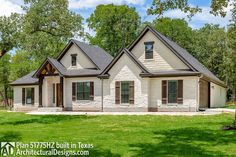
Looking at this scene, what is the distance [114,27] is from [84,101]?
31.1 metres

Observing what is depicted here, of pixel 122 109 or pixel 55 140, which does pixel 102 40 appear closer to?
pixel 122 109

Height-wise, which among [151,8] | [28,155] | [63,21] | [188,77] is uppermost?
[63,21]

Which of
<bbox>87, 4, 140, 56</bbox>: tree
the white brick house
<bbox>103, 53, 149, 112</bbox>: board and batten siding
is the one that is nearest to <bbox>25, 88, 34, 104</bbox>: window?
the white brick house

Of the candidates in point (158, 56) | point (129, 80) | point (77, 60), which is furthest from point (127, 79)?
point (77, 60)

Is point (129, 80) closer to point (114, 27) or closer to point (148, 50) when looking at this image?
point (148, 50)

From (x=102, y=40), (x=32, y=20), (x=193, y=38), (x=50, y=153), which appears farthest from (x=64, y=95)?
(x=193, y=38)

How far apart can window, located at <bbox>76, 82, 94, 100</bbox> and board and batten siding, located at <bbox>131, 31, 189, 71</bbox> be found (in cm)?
481

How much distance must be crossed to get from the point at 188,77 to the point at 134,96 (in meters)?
4.33

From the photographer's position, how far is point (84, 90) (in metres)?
32.0

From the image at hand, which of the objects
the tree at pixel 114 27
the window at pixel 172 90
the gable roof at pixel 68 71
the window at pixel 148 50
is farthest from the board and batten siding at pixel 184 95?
the tree at pixel 114 27

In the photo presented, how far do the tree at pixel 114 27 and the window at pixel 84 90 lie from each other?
29.6 meters

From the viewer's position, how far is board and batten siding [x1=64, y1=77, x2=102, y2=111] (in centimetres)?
3119

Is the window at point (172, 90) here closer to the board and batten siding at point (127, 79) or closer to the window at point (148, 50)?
the board and batten siding at point (127, 79)

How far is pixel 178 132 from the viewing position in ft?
50.9
